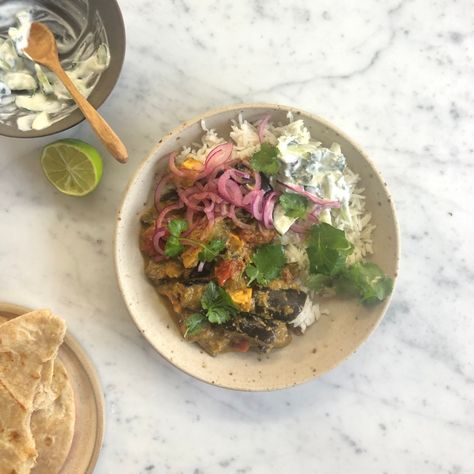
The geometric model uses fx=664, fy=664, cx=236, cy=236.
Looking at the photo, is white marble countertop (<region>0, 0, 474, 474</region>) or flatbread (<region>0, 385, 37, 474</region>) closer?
flatbread (<region>0, 385, 37, 474</region>)

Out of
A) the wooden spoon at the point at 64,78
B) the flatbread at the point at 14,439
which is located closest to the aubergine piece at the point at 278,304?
the wooden spoon at the point at 64,78

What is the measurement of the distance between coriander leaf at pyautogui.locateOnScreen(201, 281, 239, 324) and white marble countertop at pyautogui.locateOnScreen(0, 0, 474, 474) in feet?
1.45

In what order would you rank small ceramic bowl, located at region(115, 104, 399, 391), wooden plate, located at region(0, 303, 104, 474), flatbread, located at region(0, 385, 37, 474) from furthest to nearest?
wooden plate, located at region(0, 303, 104, 474) → small ceramic bowl, located at region(115, 104, 399, 391) → flatbread, located at region(0, 385, 37, 474)

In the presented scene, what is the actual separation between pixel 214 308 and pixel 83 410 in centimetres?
74

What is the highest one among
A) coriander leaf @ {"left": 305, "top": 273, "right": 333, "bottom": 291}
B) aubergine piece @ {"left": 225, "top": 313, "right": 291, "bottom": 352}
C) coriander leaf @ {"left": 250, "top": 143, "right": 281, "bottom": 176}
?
coriander leaf @ {"left": 250, "top": 143, "right": 281, "bottom": 176}

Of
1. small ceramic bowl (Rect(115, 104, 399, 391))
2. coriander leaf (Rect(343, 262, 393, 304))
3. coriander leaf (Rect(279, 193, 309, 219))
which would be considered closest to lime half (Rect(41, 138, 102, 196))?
small ceramic bowl (Rect(115, 104, 399, 391))

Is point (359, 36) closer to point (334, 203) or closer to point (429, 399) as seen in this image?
point (334, 203)

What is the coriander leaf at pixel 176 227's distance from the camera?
2.45 m

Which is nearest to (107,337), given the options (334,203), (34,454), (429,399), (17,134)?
(34,454)

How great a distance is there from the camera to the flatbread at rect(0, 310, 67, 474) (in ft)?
7.91

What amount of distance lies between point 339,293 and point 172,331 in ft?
2.23

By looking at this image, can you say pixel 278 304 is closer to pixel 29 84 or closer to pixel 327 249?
pixel 327 249

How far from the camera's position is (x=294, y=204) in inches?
96.7

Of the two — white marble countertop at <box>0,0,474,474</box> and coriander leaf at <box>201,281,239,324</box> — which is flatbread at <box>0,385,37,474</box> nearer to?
white marble countertop at <box>0,0,474,474</box>
